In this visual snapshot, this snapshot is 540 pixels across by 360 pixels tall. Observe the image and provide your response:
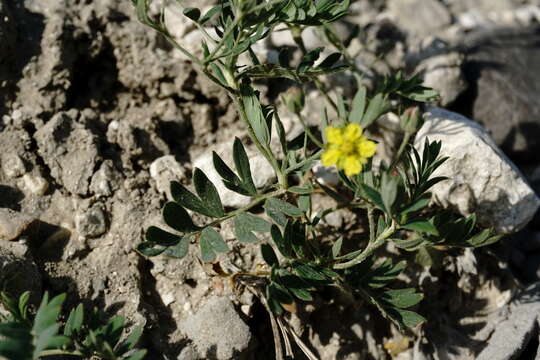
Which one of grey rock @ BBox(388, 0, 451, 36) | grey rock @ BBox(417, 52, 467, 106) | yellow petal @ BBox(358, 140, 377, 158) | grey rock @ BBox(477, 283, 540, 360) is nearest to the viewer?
yellow petal @ BBox(358, 140, 377, 158)

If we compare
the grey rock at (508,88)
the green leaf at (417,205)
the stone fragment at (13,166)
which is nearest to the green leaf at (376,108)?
the green leaf at (417,205)

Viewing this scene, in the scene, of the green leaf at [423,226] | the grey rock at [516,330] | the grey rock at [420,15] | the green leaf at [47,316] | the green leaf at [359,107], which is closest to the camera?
the green leaf at [47,316]

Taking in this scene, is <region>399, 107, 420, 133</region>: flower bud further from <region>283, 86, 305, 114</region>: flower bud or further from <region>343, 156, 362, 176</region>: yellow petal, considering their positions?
<region>283, 86, 305, 114</region>: flower bud

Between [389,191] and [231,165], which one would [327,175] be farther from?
[389,191]

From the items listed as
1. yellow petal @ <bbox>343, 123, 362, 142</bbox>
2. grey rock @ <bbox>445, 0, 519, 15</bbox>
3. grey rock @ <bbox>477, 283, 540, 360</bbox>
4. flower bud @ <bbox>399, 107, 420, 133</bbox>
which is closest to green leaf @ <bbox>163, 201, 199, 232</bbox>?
yellow petal @ <bbox>343, 123, 362, 142</bbox>

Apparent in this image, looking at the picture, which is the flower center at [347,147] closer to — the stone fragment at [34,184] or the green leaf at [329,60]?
the green leaf at [329,60]

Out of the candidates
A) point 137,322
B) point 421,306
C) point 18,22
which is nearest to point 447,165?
point 421,306

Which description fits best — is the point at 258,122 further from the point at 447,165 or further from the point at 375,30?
the point at 375,30
